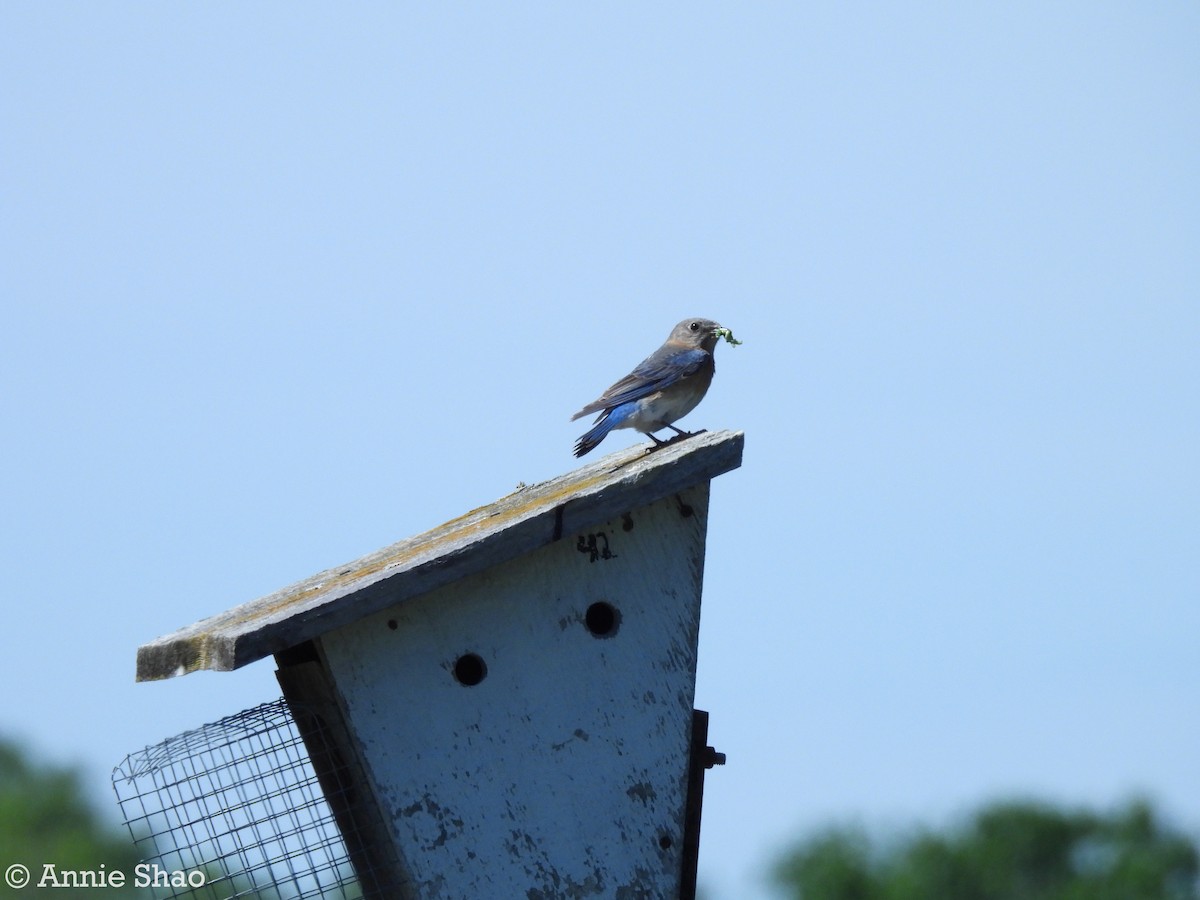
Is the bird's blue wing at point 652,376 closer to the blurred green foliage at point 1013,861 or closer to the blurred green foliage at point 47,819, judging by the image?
the blurred green foliage at point 47,819

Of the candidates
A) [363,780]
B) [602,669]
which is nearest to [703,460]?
[602,669]

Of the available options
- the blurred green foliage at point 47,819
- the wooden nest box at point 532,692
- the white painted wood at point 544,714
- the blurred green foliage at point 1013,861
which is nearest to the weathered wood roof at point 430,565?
the wooden nest box at point 532,692

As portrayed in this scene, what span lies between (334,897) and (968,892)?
32933 mm

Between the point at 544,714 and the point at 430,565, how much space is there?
0.60 meters

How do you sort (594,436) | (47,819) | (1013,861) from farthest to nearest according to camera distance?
(1013,861) < (47,819) < (594,436)

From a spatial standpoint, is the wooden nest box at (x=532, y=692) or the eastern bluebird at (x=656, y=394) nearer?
the wooden nest box at (x=532, y=692)

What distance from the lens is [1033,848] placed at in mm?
36125

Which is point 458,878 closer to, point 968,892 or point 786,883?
point 786,883

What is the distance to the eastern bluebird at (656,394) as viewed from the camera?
22.9ft

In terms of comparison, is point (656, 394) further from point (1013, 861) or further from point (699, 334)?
point (1013, 861)

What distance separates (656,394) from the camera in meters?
7.21

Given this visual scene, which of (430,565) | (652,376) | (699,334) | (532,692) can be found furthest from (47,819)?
(430,565)

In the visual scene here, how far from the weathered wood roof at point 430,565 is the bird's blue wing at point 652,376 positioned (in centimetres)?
151

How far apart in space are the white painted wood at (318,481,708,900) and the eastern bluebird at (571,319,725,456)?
1471mm
